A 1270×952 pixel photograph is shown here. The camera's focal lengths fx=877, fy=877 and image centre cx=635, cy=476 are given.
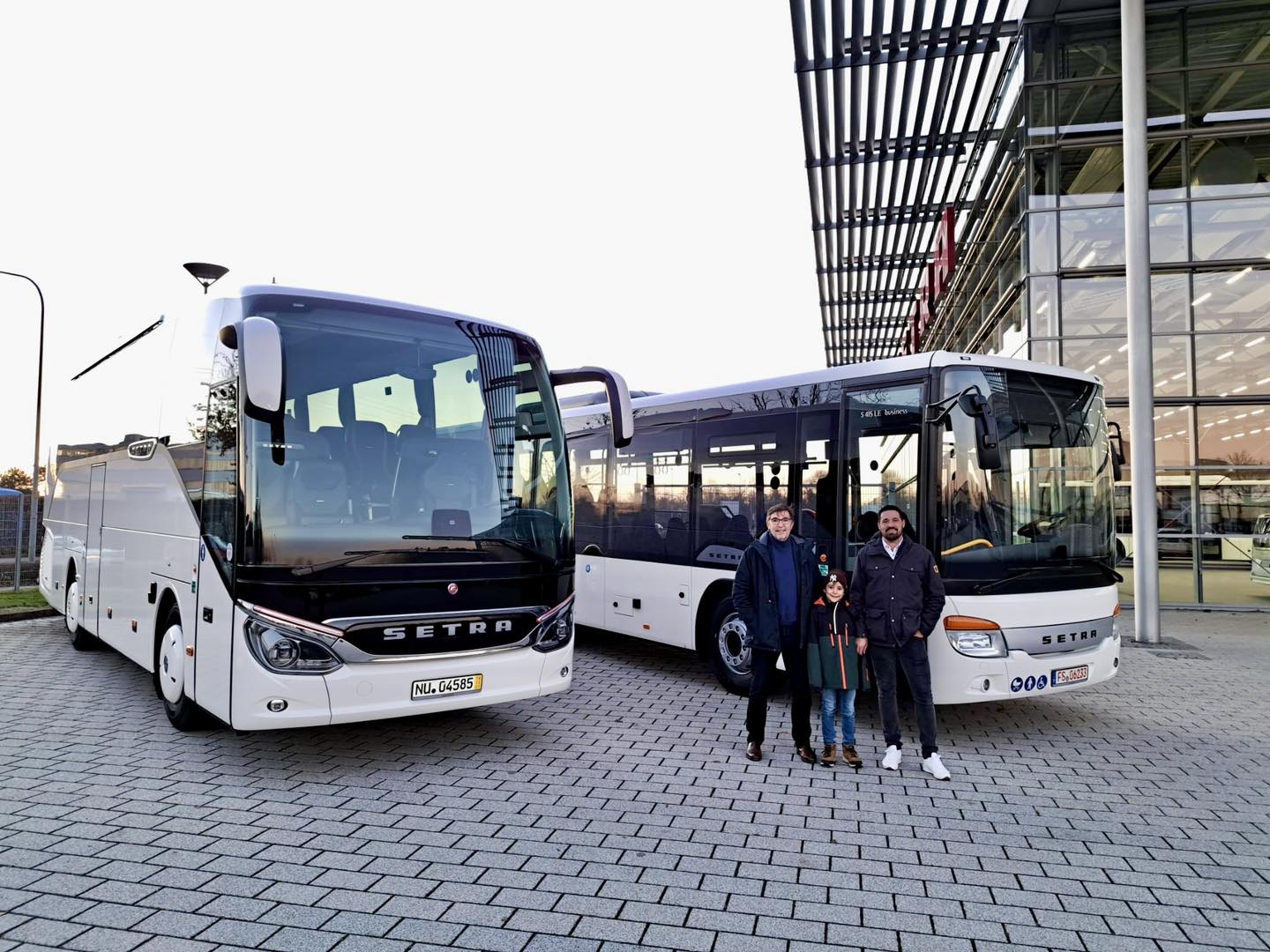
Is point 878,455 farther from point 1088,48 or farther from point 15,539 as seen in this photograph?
point 15,539

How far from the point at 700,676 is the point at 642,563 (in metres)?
1.32

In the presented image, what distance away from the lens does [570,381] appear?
6.80 m

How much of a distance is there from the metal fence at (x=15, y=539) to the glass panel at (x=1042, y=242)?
18.6 m

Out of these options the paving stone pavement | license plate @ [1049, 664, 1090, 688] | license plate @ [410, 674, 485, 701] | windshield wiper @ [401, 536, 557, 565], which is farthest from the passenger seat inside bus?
license plate @ [1049, 664, 1090, 688]

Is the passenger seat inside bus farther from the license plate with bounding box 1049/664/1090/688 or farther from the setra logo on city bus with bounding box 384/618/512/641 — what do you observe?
the license plate with bounding box 1049/664/1090/688

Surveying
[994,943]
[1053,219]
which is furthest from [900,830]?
[1053,219]

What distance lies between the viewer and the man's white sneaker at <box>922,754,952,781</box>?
5.61 m

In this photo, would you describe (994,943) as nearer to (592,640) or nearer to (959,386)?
(959,386)

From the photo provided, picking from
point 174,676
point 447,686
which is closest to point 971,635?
point 447,686

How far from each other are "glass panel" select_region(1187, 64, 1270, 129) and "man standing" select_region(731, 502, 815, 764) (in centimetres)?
1398

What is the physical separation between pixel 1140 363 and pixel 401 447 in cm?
961

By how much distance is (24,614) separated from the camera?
42.2ft

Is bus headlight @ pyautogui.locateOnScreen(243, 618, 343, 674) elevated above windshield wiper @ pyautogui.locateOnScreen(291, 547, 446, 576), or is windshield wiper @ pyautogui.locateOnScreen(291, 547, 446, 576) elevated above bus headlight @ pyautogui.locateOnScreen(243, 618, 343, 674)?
windshield wiper @ pyautogui.locateOnScreen(291, 547, 446, 576)

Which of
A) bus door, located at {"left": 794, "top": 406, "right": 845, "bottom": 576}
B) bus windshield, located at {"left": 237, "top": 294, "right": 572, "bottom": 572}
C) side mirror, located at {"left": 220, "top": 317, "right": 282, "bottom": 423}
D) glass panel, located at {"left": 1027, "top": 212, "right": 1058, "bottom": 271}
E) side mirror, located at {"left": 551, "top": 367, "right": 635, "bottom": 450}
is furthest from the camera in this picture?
glass panel, located at {"left": 1027, "top": 212, "right": 1058, "bottom": 271}
